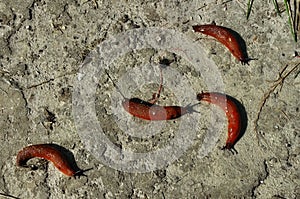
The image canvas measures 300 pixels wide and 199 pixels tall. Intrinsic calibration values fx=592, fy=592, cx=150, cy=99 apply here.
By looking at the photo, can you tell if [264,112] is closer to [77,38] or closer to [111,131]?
[111,131]

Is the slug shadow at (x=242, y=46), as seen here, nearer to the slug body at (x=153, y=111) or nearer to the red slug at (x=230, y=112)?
the red slug at (x=230, y=112)

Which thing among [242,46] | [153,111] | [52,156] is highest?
[242,46]

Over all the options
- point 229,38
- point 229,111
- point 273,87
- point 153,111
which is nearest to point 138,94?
point 153,111

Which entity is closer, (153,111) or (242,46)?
(153,111)

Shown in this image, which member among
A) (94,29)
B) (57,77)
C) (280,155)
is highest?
(94,29)

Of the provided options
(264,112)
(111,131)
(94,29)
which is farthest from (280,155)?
(94,29)

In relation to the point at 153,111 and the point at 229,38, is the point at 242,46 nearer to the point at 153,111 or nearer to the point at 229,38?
the point at 229,38

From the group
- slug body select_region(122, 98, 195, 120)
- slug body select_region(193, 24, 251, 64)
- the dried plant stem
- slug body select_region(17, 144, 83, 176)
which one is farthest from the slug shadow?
slug body select_region(17, 144, 83, 176)
